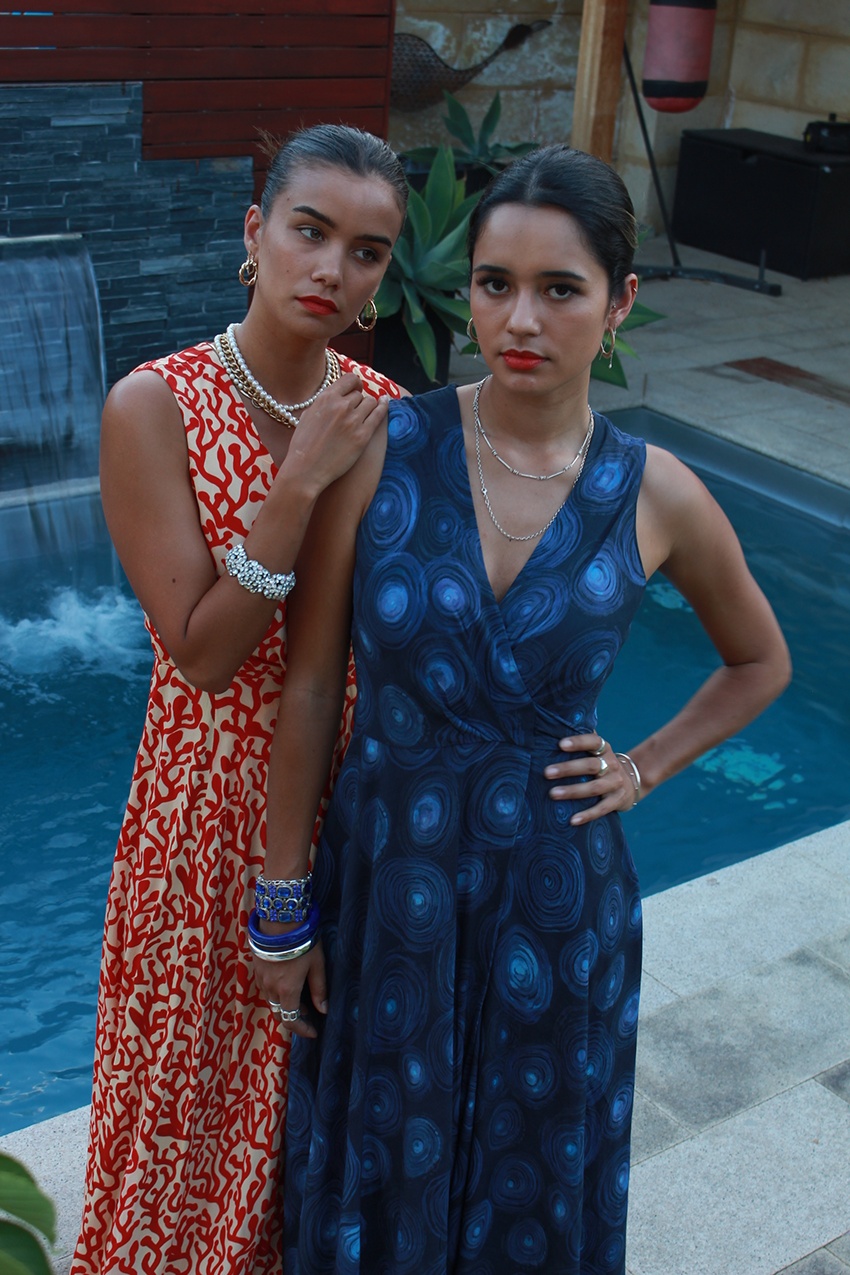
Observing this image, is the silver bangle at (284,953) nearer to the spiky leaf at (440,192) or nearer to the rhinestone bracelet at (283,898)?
the rhinestone bracelet at (283,898)

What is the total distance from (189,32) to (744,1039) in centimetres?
420

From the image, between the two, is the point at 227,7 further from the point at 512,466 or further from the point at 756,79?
the point at 756,79

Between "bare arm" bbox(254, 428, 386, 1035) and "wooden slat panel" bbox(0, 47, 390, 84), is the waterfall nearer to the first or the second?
"wooden slat panel" bbox(0, 47, 390, 84)

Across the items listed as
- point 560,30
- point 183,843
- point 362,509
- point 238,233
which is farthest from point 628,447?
point 560,30

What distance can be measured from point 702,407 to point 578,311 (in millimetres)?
5216

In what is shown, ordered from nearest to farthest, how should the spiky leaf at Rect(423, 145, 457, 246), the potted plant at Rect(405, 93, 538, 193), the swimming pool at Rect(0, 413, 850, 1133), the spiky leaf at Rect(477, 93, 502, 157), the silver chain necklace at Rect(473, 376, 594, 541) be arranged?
1. the silver chain necklace at Rect(473, 376, 594, 541)
2. the swimming pool at Rect(0, 413, 850, 1133)
3. the spiky leaf at Rect(423, 145, 457, 246)
4. the potted plant at Rect(405, 93, 538, 193)
5. the spiky leaf at Rect(477, 93, 502, 157)

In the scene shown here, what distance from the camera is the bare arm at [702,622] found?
153cm

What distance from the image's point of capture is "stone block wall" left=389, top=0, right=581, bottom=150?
28.7ft

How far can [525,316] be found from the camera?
138cm

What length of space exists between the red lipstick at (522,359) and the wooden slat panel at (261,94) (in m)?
4.04

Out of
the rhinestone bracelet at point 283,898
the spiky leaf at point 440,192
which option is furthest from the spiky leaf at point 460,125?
the rhinestone bracelet at point 283,898

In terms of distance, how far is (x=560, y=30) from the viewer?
9391 mm

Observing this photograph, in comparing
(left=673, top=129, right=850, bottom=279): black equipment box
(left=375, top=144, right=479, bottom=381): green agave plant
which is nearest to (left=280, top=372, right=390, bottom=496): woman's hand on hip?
(left=375, top=144, right=479, bottom=381): green agave plant

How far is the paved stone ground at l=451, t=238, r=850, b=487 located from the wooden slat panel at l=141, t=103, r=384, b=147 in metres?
1.66
